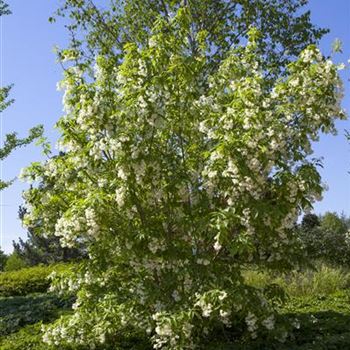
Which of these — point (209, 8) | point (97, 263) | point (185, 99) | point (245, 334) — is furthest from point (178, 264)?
point (209, 8)

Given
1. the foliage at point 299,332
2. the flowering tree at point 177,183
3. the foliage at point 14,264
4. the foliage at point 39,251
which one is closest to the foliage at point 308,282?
the foliage at point 299,332

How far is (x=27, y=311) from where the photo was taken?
1158cm

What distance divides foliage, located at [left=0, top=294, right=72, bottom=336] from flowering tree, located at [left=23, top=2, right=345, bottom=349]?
Answer: 376 cm

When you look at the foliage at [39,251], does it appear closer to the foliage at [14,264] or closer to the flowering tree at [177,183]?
the foliage at [14,264]

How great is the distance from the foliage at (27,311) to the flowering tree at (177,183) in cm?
→ 376

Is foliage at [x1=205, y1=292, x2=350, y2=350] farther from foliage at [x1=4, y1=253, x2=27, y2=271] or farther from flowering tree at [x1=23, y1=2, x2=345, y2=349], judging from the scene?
foliage at [x1=4, y1=253, x2=27, y2=271]

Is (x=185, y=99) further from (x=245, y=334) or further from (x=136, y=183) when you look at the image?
(x=245, y=334)

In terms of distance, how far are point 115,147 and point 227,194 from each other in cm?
143

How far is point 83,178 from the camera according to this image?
7.05 m

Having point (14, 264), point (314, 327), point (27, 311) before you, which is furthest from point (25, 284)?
point (14, 264)

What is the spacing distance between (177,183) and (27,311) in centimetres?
679

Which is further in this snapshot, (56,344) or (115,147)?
(56,344)

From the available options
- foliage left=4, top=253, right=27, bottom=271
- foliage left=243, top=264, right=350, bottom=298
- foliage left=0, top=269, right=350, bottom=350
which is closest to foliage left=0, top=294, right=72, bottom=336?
foliage left=0, top=269, right=350, bottom=350

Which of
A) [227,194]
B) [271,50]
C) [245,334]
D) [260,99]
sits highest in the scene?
[271,50]
